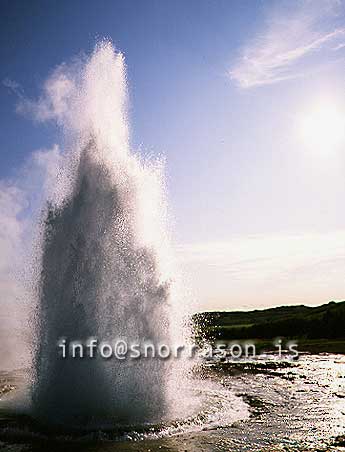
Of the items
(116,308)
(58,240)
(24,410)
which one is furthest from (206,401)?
(58,240)

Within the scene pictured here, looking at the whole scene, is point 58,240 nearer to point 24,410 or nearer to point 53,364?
point 53,364

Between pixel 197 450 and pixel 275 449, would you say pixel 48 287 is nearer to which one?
pixel 197 450

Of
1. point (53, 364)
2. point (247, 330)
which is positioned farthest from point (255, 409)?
point (247, 330)

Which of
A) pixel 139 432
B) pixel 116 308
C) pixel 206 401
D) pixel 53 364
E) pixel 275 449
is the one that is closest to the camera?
pixel 275 449

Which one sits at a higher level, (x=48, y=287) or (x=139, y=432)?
(x=48, y=287)

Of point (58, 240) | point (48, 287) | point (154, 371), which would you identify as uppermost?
point (58, 240)

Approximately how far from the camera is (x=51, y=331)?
1961 cm

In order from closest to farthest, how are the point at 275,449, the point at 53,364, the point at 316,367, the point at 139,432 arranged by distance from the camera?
the point at 275,449
the point at 139,432
the point at 53,364
the point at 316,367

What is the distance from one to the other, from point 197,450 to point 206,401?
9168 mm

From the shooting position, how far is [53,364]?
19.1m

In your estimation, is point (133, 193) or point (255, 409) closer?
point (255, 409)

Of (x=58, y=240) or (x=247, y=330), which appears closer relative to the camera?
(x=58, y=240)

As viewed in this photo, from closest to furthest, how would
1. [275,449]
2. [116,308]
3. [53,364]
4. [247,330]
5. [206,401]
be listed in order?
1. [275,449]
2. [53,364]
3. [116,308]
4. [206,401]
5. [247,330]

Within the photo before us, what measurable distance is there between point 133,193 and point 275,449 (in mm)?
14779
